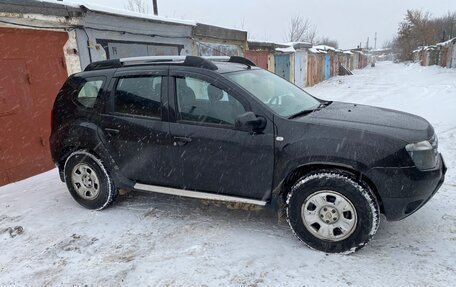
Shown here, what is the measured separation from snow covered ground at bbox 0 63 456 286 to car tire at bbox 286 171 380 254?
135mm

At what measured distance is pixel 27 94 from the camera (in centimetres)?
609

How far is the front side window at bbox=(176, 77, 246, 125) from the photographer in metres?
3.57

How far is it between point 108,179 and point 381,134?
3083 mm

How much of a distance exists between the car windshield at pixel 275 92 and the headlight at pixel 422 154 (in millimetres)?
1122

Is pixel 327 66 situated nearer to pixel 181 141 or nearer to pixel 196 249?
pixel 181 141

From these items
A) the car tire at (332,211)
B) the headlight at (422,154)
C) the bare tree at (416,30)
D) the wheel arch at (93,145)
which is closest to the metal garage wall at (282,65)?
Result: the wheel arch at (93,145)

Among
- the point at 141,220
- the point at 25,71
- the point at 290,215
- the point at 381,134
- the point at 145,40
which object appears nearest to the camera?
the point at 381,134

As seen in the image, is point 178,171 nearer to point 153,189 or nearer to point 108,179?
point 153,189

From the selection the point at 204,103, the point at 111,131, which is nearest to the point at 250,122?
the point at 204,103

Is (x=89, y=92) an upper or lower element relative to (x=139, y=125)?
upper

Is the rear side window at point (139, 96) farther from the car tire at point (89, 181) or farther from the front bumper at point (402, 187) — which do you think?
the front bumper at point (402, 187)

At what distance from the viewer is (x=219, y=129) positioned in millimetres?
3576

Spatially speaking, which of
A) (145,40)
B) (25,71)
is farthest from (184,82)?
(145,40)

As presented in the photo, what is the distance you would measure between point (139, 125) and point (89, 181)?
112 cm
